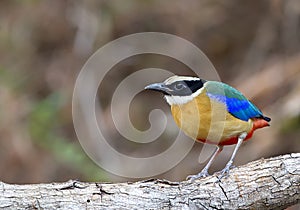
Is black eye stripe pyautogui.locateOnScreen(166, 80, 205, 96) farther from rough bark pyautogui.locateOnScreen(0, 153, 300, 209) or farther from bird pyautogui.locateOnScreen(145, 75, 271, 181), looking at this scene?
rough bark pyautogui.locateOnScreen(0, 153, 300, 209)

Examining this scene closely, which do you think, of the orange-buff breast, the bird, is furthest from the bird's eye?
the orange-buff breast

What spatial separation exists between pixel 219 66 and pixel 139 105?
1.17 m

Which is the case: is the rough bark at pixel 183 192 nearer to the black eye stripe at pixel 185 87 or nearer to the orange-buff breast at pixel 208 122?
the orange-buff breast at pixel 208 122

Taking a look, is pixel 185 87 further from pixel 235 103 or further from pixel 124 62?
pixel 124 62

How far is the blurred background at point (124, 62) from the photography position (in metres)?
7.50

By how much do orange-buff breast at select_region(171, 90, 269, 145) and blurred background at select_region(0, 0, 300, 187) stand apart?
130 inches

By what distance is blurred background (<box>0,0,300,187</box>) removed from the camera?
24.6 feet

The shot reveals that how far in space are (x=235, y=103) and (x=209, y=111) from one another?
0.75 ft

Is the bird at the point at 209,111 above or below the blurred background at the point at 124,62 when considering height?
below

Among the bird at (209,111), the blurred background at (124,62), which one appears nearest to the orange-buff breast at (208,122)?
the bird at (209,111)

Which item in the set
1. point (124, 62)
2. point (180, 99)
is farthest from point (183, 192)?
point (124, 62)

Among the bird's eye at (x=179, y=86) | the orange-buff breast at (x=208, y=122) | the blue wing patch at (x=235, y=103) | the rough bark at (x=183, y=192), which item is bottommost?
the rough bark at (x=183, y=192)

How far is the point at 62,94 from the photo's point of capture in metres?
7.79

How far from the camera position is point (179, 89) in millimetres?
3799
